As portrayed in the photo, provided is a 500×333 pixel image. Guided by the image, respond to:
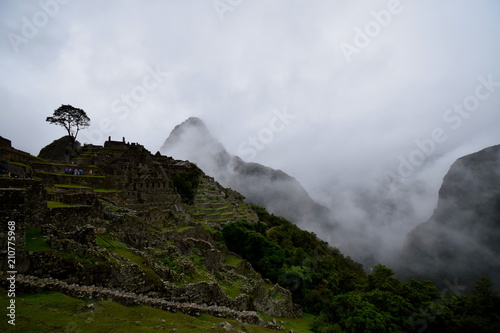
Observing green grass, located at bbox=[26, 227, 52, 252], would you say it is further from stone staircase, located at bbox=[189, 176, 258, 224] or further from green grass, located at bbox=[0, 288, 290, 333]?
stone staircase, located at bbox=[189, 176, 258, 224]

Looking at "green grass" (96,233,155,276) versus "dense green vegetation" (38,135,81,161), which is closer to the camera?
→ "green grass" (96,233,155,276)

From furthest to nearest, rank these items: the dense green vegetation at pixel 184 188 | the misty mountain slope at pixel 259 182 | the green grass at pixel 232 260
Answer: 1. the misty mountain slope at pixel 259 182
2. the dense green vegetation at pixel 184 188
3. the green grass at pixel 232 260

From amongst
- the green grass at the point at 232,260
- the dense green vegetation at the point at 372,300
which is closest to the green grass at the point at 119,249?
the green grass at the point at 232,260

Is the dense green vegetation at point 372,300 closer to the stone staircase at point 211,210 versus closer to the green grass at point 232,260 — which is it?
the green grass at point 232,260

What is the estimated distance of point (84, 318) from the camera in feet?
24.6

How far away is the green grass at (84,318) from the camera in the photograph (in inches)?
259

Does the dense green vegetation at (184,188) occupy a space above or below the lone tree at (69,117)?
below

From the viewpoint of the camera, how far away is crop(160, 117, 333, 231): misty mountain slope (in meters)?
Result: 107

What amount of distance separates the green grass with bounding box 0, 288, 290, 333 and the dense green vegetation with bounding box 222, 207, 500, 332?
46.7ft

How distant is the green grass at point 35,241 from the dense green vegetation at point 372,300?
1900 centimetres

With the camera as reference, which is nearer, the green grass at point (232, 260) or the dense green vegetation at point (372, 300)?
the dense green vegetation at point (372, 300)

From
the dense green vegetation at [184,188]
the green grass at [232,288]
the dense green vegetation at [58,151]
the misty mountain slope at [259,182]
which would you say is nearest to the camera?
the green grass at [232,288]

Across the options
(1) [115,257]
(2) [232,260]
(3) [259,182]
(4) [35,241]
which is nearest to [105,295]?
(1) [115,257]

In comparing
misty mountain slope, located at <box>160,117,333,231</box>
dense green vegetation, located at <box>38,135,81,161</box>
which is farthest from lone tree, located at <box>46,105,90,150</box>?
misty mountain slope, located at <box>160,117,333,231</box>
